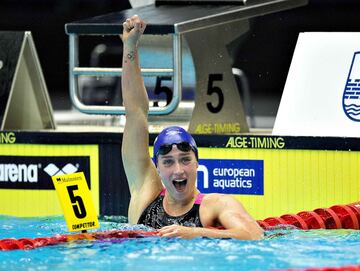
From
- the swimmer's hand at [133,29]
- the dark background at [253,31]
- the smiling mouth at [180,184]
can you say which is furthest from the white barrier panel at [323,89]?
the dark background at [253,31]

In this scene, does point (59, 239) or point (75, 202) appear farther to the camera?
point (75, 202)

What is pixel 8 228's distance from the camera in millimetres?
7379

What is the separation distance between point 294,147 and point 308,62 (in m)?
0.77

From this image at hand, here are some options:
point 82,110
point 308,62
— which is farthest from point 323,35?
point 82,110

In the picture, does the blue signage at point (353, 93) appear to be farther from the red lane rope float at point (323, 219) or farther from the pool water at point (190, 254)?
the pool water at point (190, 254)

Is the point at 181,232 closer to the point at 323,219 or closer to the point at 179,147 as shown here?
the point at 179,147

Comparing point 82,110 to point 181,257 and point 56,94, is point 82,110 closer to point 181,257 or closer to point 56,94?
point 181,257

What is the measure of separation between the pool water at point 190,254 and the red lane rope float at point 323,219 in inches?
14.0

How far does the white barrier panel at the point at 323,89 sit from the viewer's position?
7.50 meters

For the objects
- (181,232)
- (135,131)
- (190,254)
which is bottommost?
(190,254)

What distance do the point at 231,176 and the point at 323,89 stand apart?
0.86 m

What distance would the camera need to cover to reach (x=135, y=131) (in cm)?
666

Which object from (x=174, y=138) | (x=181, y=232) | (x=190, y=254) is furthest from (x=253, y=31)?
(x=190, y=254)

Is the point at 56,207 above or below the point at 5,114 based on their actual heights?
below
